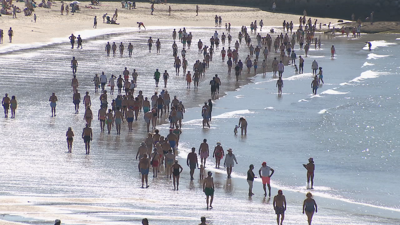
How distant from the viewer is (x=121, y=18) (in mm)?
71750

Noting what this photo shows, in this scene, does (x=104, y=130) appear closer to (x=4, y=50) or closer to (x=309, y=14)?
(x=4, y=50)

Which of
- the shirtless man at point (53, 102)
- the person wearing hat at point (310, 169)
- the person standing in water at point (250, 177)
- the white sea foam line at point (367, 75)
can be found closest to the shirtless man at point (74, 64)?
the shirtless man at point (53, 102)

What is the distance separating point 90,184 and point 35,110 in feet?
38.6

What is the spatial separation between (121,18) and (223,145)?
49.5 m

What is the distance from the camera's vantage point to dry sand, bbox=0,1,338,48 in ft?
185

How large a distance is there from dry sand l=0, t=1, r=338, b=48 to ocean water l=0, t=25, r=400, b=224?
1064 cm

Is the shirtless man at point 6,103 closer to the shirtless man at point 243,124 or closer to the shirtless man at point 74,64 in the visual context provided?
the shirtless man at point 243,124

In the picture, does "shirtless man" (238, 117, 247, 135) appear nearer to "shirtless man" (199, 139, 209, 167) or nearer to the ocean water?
the ocean water

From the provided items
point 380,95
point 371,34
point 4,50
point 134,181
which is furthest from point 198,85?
point 371,34

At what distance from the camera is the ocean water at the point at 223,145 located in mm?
16078

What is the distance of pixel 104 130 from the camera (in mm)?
25812

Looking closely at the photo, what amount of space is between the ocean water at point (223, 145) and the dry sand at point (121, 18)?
10.6m

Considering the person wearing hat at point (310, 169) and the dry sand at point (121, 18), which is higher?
the dry sand at point (121, 18)

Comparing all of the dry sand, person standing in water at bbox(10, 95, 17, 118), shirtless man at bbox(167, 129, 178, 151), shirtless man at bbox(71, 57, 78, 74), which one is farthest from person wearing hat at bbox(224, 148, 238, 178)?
the dry sand
